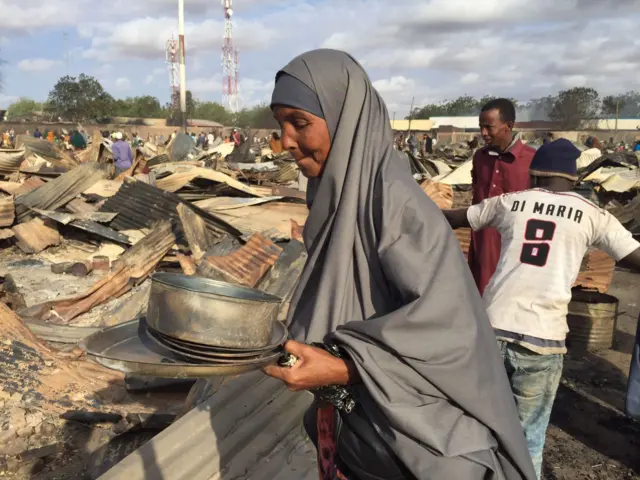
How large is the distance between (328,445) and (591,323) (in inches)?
176

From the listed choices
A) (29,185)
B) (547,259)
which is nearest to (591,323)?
(547,259)

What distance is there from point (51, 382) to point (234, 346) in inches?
127

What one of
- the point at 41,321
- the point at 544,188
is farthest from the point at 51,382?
the point at 544,188

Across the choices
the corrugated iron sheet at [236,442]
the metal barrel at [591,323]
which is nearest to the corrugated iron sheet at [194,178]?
the metal barrel at [591,323]

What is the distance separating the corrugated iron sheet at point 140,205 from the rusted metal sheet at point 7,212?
135 cm

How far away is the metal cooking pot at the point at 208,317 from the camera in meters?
1.24

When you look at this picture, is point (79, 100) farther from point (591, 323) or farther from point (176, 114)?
point (591, 323)

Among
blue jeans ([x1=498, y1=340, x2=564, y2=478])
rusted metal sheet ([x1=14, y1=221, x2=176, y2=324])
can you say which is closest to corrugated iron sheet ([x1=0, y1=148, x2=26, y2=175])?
rusted metal sheet ([x1=14, y1=221, x2=176, y2=324])

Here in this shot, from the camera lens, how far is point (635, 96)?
120 m

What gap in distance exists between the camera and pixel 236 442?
9.16 ft

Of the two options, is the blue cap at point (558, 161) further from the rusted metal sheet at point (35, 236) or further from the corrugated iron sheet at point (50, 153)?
the corrugated iron sheet at point (50, 153)

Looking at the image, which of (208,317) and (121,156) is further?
(121,156)

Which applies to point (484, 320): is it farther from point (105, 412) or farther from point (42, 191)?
point (42, 191)

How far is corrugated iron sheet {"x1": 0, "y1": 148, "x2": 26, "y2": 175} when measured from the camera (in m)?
11.4
